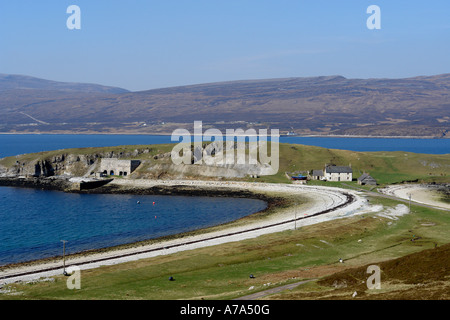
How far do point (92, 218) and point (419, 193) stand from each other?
83.4 m

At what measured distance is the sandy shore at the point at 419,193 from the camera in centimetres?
11378

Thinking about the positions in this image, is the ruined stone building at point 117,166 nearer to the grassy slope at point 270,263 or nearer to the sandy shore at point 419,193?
the sandy shore at point 419,193

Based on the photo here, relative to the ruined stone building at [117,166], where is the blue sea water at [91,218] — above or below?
below

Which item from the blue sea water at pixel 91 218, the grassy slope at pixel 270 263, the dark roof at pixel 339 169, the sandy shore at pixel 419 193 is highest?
the dark roof at pixel 339 169

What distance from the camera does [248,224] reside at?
96500 mm

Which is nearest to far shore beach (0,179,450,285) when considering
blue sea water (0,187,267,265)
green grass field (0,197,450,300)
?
green grass field (0,197,450,300)

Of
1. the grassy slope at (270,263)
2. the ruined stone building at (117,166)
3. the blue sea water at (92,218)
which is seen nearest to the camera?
the grassy slope at (270,263)

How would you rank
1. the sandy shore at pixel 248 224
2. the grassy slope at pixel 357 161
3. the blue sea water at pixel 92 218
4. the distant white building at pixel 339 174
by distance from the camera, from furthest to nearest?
the grassy slope at pixel 357 161 → the distant white building at pixel 339 174 → the blue sea water at pixel 92 218 → the sandy shore at pixel 248 224

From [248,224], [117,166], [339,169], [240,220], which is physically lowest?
[240,220]

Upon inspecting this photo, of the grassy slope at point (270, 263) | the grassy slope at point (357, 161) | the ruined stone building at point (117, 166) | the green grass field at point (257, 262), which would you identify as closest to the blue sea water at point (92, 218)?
the green grass field at point (257, 262)

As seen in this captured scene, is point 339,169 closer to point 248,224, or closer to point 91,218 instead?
point 248,224

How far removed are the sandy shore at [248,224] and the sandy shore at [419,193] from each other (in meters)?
10.7

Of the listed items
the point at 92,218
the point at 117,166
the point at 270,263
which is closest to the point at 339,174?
the point at 117,166

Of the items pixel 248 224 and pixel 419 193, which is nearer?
pixel 248 224
